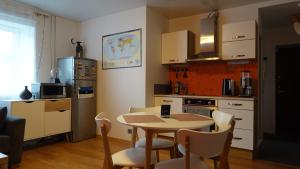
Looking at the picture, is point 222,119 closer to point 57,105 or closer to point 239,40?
point 239,40

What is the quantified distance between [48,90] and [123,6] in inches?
75.9

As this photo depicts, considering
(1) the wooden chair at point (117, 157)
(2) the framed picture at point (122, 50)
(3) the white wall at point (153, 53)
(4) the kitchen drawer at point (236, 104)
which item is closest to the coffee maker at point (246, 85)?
(4) the kitchen drawer at point (236, 104)

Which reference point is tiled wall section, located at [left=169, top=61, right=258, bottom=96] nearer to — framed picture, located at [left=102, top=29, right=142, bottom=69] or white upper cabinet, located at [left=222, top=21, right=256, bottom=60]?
white upper cabinet, located at [left=222, top=21, right=256, bottom=60]

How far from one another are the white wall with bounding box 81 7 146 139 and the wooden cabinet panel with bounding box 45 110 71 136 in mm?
704

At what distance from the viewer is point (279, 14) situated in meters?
3.75

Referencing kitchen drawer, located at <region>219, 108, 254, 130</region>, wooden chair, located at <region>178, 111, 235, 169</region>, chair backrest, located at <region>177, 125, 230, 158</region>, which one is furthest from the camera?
kitchen drawer, located at <region>219, 108, 254, 130</region>

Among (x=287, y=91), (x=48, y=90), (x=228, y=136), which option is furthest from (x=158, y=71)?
(x=287, y=91)

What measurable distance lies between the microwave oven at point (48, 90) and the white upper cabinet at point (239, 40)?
9.30 feet

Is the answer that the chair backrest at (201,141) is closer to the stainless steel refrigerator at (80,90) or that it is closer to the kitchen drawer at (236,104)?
the kitchen drawer at (236,104)

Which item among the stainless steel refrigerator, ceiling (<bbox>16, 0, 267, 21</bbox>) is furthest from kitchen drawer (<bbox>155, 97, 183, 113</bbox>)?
ceiling (<bbox>16, 0, 267, 21</bbox>)

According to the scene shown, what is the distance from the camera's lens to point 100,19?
4.30m

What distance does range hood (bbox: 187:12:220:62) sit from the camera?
3660mm

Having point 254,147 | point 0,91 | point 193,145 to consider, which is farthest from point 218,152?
point 0,91

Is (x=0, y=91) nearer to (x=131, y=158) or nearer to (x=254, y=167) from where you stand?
(x=131, y=158)
